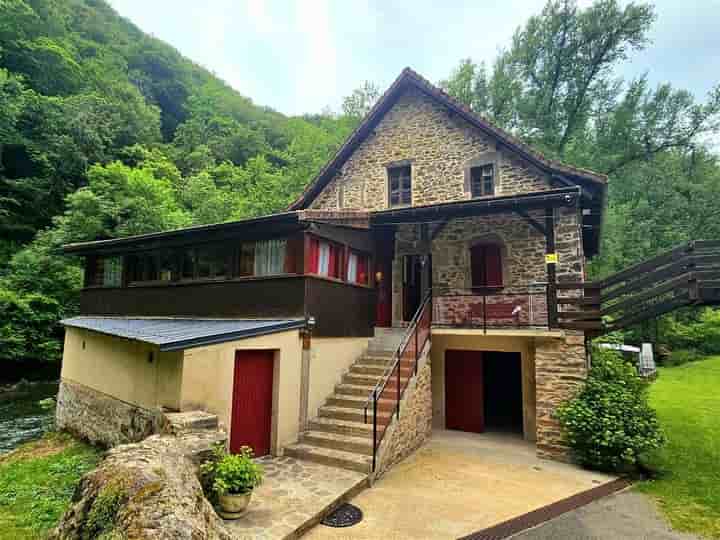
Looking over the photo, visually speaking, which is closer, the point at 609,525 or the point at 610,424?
the point at 609,525

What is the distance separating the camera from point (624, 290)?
7.58 meters

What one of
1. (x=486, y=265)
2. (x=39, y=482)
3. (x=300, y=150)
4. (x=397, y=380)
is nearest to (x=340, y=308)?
(x=397, y=380)

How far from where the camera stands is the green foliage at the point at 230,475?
4.77 metres

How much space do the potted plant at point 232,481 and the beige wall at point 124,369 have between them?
1748 mm

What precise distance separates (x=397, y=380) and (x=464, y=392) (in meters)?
3.49

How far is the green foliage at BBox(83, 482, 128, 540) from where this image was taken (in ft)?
9.96

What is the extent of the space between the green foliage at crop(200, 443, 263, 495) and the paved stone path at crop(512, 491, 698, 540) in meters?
3.41

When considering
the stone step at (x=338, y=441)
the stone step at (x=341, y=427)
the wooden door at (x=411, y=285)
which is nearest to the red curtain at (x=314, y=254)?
the stone step at (x=341, y=427)

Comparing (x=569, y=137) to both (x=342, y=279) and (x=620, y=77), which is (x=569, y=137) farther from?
(x=342, y=279)

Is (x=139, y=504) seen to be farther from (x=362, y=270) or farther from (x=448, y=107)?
(x=448, y=107)

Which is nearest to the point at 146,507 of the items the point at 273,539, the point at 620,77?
the point at 273,539

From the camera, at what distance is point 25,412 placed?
45.4 feet

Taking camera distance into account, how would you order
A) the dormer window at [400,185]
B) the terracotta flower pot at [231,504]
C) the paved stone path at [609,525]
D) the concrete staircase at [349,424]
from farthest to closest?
1. the dormer window at [400,185]
2. the concrete staircase at [349,424]
3. the paved stone path at [609,525]
4. the terracotta flower pot at [231,504]

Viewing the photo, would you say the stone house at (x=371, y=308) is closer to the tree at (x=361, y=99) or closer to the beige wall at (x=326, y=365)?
the beige wall at (x=326, y=365)
